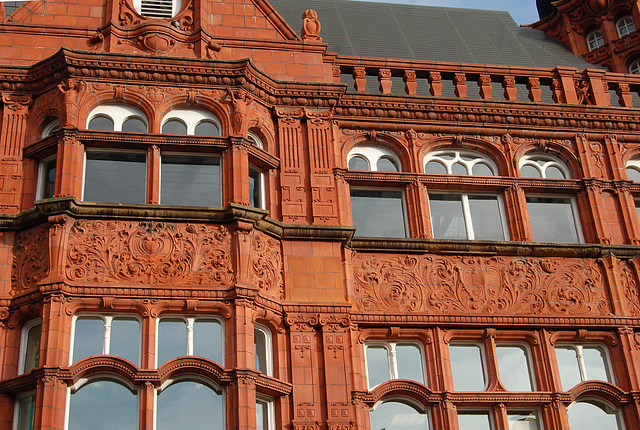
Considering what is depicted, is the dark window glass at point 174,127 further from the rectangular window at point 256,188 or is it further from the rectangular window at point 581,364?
the rectangular window at point 581,364

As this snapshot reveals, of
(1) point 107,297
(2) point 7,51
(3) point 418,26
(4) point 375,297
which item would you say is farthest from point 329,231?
(3) point 418,26

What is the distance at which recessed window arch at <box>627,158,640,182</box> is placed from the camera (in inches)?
969

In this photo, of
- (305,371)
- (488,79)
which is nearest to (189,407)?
(305,371)

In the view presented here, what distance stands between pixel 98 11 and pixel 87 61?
199 cm

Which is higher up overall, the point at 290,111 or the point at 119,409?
the point at 290,111

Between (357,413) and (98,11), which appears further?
(98,11)

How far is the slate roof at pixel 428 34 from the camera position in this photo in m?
29.4

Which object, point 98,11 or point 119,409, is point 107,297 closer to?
point 119,409

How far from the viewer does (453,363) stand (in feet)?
68.7

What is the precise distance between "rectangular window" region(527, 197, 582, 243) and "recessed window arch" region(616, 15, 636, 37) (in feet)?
A: 36.1

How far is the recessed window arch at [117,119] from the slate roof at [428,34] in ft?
Result: 27.1

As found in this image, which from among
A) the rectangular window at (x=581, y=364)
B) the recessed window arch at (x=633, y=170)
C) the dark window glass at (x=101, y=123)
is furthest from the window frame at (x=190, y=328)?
the recessed window arch at (x=633, y=170)

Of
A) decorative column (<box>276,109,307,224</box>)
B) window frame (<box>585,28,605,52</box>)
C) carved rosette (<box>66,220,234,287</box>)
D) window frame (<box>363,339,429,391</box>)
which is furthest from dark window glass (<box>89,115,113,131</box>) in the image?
window frame (<box>585,28,605,52</box>)

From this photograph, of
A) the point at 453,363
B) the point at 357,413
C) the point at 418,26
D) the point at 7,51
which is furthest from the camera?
the point at 418,26
